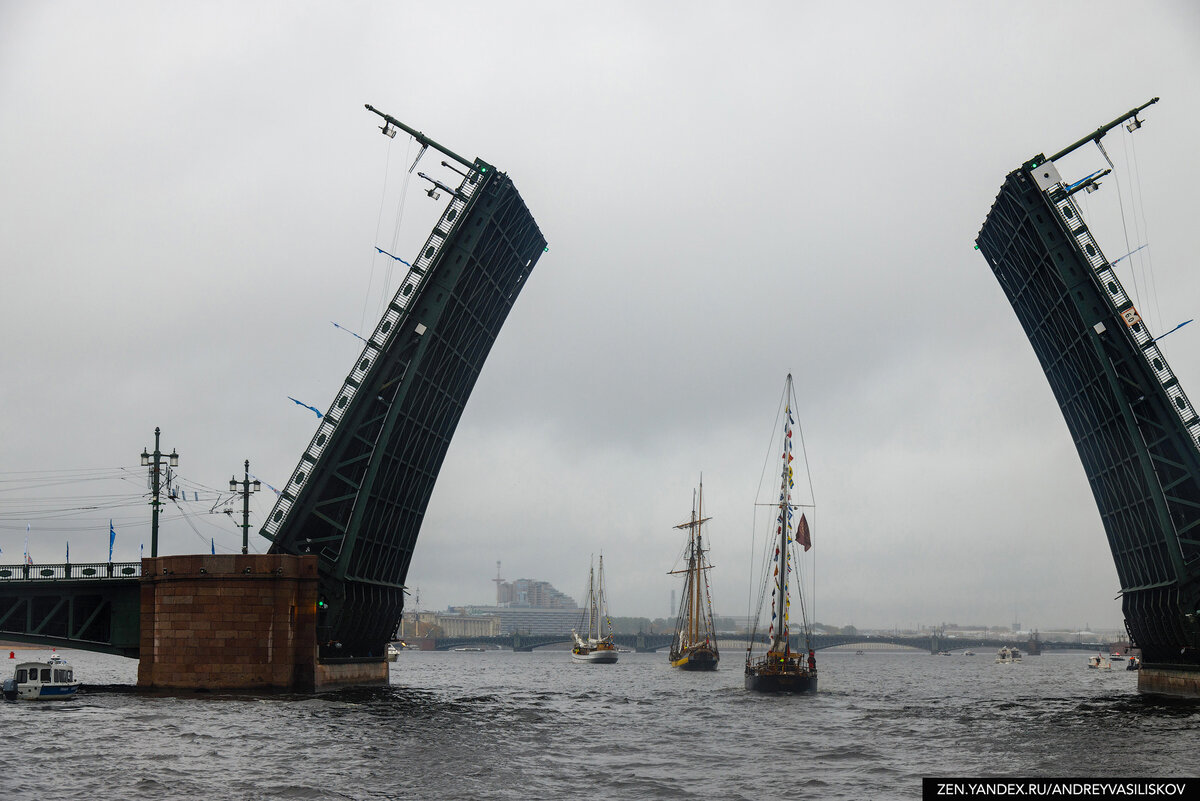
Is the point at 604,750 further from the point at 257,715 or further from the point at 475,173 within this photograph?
the point at 475,173

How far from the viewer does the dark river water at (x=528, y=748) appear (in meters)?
25.2

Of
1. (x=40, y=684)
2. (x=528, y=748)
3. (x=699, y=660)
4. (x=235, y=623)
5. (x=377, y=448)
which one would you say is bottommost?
(x=699, y=660)

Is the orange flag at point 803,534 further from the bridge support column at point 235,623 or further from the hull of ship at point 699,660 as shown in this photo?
the hull of ship at point 699,660

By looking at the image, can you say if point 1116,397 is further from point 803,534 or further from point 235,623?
point 235,623

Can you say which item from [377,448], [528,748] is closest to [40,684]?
[377,448]

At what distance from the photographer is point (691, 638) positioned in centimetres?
11350

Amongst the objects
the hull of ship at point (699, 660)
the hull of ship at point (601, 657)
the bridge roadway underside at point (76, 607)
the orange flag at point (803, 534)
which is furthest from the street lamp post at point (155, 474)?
the hull of ship at point (601, 657)

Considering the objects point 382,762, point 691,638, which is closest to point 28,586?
point 382,762

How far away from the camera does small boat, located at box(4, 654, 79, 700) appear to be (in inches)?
1784

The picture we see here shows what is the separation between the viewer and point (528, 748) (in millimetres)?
33000

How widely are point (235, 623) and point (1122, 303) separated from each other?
33735 mm

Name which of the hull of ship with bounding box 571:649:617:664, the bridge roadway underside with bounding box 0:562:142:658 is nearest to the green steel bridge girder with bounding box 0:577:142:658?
the bridge roadway underside with bounding box 0:562:142:658

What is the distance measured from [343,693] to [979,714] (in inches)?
991

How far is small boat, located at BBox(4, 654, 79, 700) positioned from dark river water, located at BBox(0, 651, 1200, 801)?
1.00 metres
